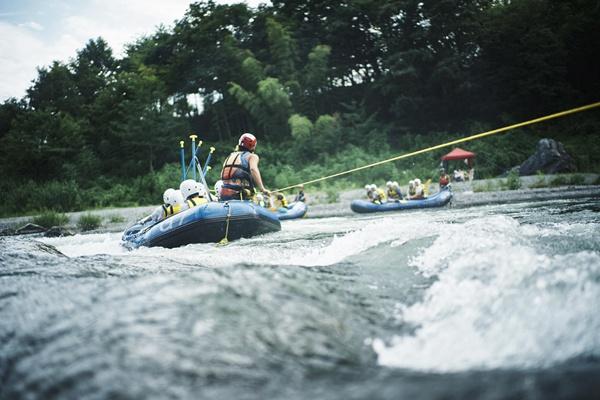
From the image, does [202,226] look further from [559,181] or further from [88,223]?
[559,181]

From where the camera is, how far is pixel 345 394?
1321mm

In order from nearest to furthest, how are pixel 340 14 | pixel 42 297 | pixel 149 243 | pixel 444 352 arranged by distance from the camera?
1. pixel 444 352
2. pixel 42 297
3. pixel 149 243
4. pixel 340 14

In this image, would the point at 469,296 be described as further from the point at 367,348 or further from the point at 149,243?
the point at 149,243

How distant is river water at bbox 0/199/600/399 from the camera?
1354 mm

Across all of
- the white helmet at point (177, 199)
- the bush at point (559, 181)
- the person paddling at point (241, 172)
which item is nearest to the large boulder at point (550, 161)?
the bush at point (559, 181)

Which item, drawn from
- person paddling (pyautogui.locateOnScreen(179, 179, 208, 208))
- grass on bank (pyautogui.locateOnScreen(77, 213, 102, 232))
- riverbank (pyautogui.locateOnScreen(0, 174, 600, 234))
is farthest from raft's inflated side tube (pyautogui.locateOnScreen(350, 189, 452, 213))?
grass on bank (pyautogui.locateOnScreen(77, 213, 102, 232))

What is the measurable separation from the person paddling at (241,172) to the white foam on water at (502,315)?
550cm

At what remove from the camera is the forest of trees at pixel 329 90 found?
85.5 ft

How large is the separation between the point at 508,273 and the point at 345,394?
4.36ft

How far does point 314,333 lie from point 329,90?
3028 centimetres

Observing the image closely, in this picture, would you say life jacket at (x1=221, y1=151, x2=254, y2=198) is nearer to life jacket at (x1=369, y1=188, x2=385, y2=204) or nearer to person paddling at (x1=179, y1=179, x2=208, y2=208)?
person paddling at (x1=179, y1=179, x2=208, y2=208)

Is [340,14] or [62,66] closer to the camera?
[340,14]

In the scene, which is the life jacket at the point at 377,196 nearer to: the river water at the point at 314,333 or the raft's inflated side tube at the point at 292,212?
the raft's inflated side tube at the point at 292,212

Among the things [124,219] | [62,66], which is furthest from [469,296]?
[62,66]
